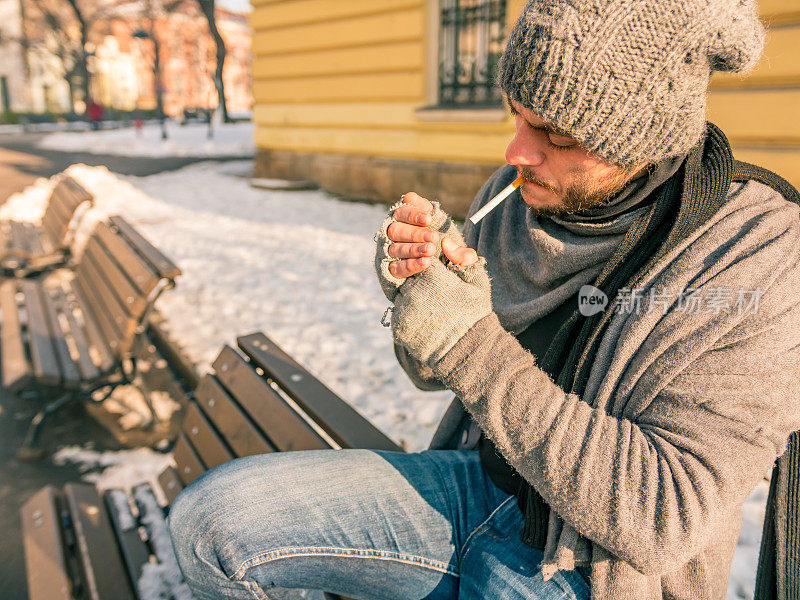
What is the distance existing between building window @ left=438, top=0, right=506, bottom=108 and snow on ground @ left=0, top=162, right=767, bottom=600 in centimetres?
176

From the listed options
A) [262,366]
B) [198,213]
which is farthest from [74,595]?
[198,213]

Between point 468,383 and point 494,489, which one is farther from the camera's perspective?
point 494,489

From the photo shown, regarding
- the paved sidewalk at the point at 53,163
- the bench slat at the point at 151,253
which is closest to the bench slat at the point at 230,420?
the bench slat at the point at 151,253

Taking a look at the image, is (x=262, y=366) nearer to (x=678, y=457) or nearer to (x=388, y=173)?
(x=678, y=457)

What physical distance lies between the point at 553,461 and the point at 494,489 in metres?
0.45

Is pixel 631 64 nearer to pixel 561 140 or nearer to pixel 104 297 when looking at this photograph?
pixel 561 140

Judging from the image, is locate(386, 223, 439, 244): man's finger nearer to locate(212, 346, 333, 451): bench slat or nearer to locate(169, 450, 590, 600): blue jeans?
locate(169, 450, 590, 600): blue jeans

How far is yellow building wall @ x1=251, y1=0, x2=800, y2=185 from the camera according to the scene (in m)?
4.81

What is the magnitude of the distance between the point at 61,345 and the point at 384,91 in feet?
18.8

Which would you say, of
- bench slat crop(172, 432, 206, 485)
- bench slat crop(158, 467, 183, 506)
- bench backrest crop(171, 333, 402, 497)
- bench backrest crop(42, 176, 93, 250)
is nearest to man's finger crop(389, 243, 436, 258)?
bench backrest crop(171, 333, 402, 497)

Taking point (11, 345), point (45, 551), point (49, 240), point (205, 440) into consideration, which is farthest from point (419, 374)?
point (49, 240)

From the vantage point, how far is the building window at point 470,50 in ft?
22.5

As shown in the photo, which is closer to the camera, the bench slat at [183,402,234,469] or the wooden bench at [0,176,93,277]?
the bench slat at [183,402,234,469]

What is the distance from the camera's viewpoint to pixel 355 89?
8234 mm
